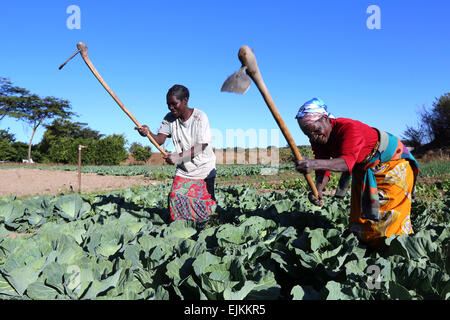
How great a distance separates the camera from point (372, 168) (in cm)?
229

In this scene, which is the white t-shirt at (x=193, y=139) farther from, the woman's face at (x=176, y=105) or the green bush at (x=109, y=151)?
the green bush at (x=109, y=151)

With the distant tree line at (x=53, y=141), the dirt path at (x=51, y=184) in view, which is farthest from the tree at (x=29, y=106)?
the dirt path at (x=51, y=184)

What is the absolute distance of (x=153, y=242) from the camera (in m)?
2.24

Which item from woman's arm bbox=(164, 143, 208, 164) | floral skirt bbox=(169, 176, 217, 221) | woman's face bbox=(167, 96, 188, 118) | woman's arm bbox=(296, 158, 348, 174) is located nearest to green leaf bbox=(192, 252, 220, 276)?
woman's arm bbox=(296, 158, 348, 174)

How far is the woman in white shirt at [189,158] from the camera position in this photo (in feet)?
9.56

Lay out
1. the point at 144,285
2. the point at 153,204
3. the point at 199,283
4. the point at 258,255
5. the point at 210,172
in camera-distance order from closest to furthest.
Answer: the point at 199,283 < the point at 144,285 < the point at 258,255 < the point at 210,172 < the point at 153,204

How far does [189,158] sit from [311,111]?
135cm

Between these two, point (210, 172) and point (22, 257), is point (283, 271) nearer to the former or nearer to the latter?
point (210, 172)

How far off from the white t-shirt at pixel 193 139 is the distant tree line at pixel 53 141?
32497 mm

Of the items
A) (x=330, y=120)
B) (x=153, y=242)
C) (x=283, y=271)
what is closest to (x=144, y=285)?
(x=153, y=242)

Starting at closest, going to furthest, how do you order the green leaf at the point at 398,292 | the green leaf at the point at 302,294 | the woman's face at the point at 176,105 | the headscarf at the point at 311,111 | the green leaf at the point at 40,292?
the green leaf at the point at 398,292
the green leaf at the point at 302,294
the green leaf at the point at 40,292
the headscarf at the point at 311,111
the woman's face at the point at 176,105

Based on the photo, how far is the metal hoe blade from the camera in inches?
56.4

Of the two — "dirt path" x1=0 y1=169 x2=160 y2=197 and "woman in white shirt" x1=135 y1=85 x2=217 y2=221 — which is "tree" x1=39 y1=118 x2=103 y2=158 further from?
"woman in white shirt" x1=135 y1=85 x2=217 y2=221
